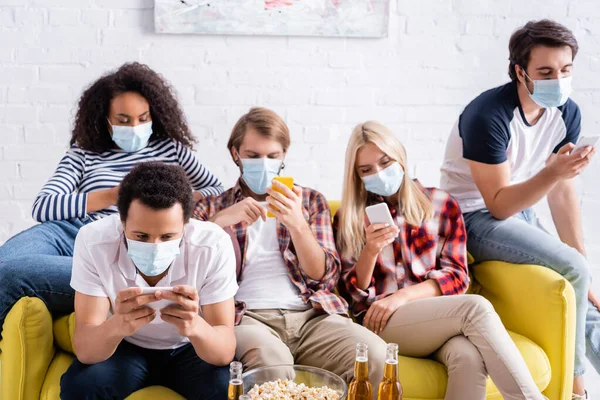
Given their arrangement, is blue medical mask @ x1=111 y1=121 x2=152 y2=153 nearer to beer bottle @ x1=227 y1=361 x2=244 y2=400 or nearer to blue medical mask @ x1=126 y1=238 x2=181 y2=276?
blue medical mask @ x1=126 y1=238 x2=181 y2=276

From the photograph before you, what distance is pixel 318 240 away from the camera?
2.34m

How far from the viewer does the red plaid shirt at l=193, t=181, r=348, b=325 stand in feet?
7.45

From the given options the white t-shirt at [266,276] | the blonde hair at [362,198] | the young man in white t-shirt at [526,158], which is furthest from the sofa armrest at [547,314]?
the white t-shirt at [266,276]

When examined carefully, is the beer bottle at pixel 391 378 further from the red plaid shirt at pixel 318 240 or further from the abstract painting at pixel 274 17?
the abstract painting at pixel 274 17

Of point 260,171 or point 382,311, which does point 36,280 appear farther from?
point 382,311

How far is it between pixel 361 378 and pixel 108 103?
1.55 meters

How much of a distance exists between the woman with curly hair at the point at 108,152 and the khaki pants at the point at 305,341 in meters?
0.64

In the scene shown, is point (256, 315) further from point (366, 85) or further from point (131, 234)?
point (366, 85)

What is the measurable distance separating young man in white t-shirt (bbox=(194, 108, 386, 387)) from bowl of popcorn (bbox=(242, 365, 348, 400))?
0.88ft

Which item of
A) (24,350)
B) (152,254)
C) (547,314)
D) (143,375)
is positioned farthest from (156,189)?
(547,314)

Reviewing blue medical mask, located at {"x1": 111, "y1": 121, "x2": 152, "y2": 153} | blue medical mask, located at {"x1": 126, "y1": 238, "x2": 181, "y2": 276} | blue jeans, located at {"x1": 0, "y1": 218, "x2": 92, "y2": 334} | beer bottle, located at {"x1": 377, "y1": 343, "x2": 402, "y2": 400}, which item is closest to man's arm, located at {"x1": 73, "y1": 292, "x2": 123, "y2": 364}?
blue medical mask, located at {"x1": 126, "y1": 238, "x2": 181, "y2": 276}

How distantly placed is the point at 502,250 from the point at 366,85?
1155 millimetres

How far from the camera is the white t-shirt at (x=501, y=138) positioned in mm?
2527

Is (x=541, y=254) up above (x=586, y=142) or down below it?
below
